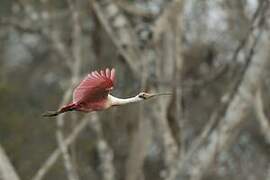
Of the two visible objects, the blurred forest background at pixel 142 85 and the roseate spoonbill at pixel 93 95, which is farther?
the blurred forest background at pixel 142 85

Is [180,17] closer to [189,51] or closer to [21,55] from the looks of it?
[189,51]

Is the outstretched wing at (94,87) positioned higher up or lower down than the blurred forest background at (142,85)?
higher up

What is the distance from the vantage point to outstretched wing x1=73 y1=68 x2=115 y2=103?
5.01 ft

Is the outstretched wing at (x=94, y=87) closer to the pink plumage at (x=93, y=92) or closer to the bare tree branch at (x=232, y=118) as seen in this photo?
the pink plumage at (x=93, y=92)

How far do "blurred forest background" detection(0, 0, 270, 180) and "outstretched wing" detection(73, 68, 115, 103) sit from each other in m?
2.37

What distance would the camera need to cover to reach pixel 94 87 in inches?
60.6

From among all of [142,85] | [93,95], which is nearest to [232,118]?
[142,85]

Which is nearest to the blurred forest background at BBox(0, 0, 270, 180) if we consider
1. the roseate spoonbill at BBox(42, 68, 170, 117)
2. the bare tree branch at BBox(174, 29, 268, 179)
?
the bare tree branch at BBox(174, 29, 268, 179)

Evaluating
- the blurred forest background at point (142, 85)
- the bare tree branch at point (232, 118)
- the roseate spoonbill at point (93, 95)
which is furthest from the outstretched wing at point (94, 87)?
the bare tree branch at point (232, 118)

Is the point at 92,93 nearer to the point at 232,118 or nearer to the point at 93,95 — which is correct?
the point at 93,95

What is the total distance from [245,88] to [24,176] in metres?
4.85

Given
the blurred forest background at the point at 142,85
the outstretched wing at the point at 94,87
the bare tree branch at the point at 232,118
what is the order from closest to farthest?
the outstretched wing at the point at 94,87 < the blurred forest background at the point at 142,85 < the bare tree branch at the point at 232,118

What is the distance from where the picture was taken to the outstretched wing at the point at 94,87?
5.01 ft

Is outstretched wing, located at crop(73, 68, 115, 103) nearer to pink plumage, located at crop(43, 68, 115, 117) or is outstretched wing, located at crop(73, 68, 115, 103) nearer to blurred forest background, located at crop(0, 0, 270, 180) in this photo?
pink plumage, located at crop(43, 68, 115, 117)
